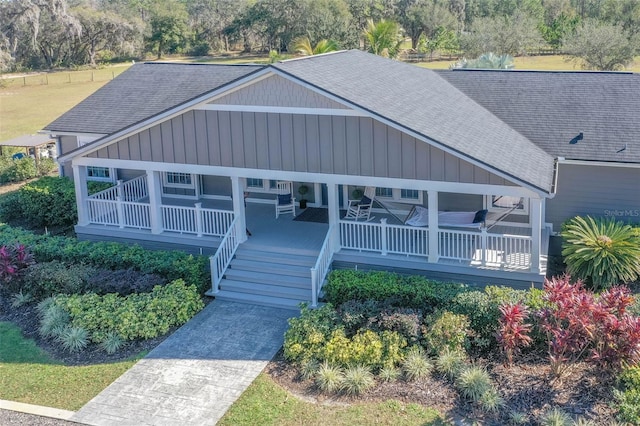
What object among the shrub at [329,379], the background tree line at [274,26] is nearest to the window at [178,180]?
the shrub at [329,379]

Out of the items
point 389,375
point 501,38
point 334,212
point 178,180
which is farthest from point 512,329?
point 501,38

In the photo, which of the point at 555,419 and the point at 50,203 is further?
the point at 50,203

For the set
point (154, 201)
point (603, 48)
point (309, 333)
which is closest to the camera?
point (309, 333)

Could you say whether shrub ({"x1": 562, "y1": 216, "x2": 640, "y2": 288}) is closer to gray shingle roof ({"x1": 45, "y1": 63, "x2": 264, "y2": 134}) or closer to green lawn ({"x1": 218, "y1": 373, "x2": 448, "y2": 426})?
green lawn ({"x1": 218, "y1": 373, "x2": 448, "y2": 426})

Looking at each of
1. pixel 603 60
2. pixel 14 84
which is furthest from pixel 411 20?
→ pixel 14 84

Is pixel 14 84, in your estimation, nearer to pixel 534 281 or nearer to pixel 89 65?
pixel 89 65

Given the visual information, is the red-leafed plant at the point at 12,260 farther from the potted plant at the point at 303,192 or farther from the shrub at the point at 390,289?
the shrub at the point at 390,289

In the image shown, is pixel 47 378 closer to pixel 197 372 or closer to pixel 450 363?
pixel 197 372
